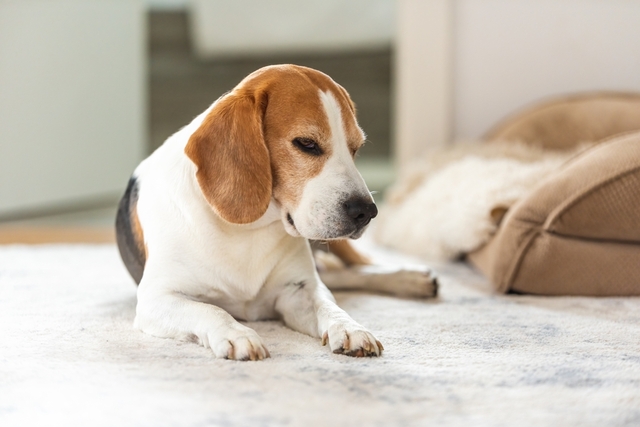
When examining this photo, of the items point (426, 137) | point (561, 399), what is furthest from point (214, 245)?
point (426, 137)

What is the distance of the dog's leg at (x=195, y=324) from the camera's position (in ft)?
5.04

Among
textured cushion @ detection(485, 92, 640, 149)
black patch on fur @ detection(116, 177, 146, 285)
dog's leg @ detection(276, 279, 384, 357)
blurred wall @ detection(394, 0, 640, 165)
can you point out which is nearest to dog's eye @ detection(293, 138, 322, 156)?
dog's leg @ detection(276, 279, 384, 357)

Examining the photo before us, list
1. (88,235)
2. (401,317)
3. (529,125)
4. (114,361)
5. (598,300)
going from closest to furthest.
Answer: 1. (114,361)
2. (401,317)
3. (598,300)
4. (529,125)
5. (88,235)

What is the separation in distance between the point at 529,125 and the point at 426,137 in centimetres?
77

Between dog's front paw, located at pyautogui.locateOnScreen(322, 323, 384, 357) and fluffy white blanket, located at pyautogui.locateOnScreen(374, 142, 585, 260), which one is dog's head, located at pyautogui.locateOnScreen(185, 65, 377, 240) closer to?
dog's front paw, located at pyautogui.locateOnScreen(322, 323, 384, 357)

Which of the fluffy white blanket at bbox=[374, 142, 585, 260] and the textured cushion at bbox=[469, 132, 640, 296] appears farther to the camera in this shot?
the fluffy white blanket at bbox=[374, 142, 585, 260]

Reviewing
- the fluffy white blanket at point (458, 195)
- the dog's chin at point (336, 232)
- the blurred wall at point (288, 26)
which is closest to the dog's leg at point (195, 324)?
the dog's chin at point (336, 232)

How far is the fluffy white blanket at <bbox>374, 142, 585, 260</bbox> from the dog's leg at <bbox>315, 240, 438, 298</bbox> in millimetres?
384

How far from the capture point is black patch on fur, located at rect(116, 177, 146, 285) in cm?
209

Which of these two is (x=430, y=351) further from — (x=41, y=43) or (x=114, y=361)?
(x=41, y=43)

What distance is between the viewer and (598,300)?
87.7 inches

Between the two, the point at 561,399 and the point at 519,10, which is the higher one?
the point at 519,10

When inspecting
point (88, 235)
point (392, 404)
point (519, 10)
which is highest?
point (519, 10)

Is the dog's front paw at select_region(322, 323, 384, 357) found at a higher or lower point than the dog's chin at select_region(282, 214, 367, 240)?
lower
